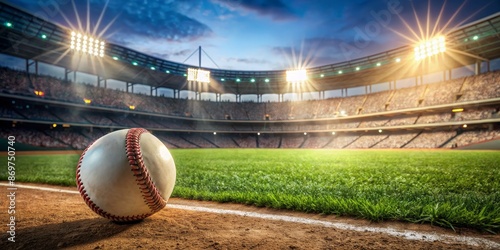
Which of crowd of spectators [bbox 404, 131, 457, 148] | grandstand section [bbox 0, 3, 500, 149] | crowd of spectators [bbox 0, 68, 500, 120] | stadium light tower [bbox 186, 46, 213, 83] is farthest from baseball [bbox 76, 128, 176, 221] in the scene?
stadium light tower [bbox 186, 46, 213, 83]

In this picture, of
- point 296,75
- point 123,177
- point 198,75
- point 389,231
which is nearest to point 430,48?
point 296,75

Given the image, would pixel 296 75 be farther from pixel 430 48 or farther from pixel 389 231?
pixel 389 231

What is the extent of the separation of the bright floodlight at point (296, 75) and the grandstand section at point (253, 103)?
1.39 meters

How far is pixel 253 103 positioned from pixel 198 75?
44.7ft

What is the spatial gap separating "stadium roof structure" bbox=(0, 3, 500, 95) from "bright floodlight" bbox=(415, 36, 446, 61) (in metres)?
0.62

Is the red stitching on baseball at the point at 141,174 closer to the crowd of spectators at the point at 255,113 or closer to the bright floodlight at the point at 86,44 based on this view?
the crowd of spectators at the point at 255,113

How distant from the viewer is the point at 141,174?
267 cm

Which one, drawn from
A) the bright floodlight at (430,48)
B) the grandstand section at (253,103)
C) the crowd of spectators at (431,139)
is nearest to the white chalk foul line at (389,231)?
the grandstand section at (253,103)

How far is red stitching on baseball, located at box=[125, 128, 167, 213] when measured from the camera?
2.66 meters

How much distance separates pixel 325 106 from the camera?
4516 centimetres

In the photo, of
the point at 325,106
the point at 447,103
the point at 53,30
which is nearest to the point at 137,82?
the point at 53,30

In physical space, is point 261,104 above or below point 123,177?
above

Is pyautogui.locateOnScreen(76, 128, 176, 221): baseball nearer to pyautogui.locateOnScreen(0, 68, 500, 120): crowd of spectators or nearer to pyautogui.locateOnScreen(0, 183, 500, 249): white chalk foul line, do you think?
→ pyautogui.locateOnScreen(0, 183, 500, 249): white chalk foul line

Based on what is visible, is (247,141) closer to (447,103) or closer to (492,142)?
(447,103)
